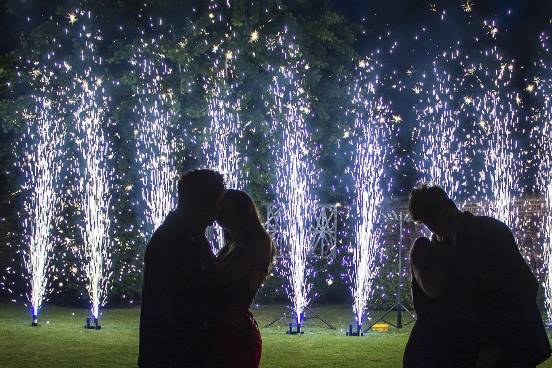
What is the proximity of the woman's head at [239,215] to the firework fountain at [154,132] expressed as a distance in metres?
11.8

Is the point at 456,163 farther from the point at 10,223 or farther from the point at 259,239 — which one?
the point at 259,239

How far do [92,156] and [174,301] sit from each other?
13.7m

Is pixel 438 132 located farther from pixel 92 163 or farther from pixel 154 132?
pixel 92 163

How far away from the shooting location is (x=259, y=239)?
3.82 metres

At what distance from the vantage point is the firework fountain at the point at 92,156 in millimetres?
15766

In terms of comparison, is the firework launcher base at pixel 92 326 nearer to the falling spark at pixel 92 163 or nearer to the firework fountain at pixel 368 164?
the falling spark at pixel 92 163

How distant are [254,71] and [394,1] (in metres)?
4.72

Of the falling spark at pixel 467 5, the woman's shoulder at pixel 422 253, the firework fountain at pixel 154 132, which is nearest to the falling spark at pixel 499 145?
the falling spark at pixel 467 5

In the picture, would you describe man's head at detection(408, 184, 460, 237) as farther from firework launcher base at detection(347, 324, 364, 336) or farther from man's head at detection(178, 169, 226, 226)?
firework launcher base at detection(347, 324, 364, 336)

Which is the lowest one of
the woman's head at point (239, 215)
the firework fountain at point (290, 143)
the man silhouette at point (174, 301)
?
the man silhouette at point (174, 301)

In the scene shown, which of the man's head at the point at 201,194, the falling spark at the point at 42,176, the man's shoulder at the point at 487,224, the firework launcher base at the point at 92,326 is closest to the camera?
the man's shoulder at the point at 487,224

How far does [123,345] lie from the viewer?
34.4 ft

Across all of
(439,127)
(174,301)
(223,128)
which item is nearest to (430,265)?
(174,301)

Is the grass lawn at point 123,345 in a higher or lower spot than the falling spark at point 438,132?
lower
